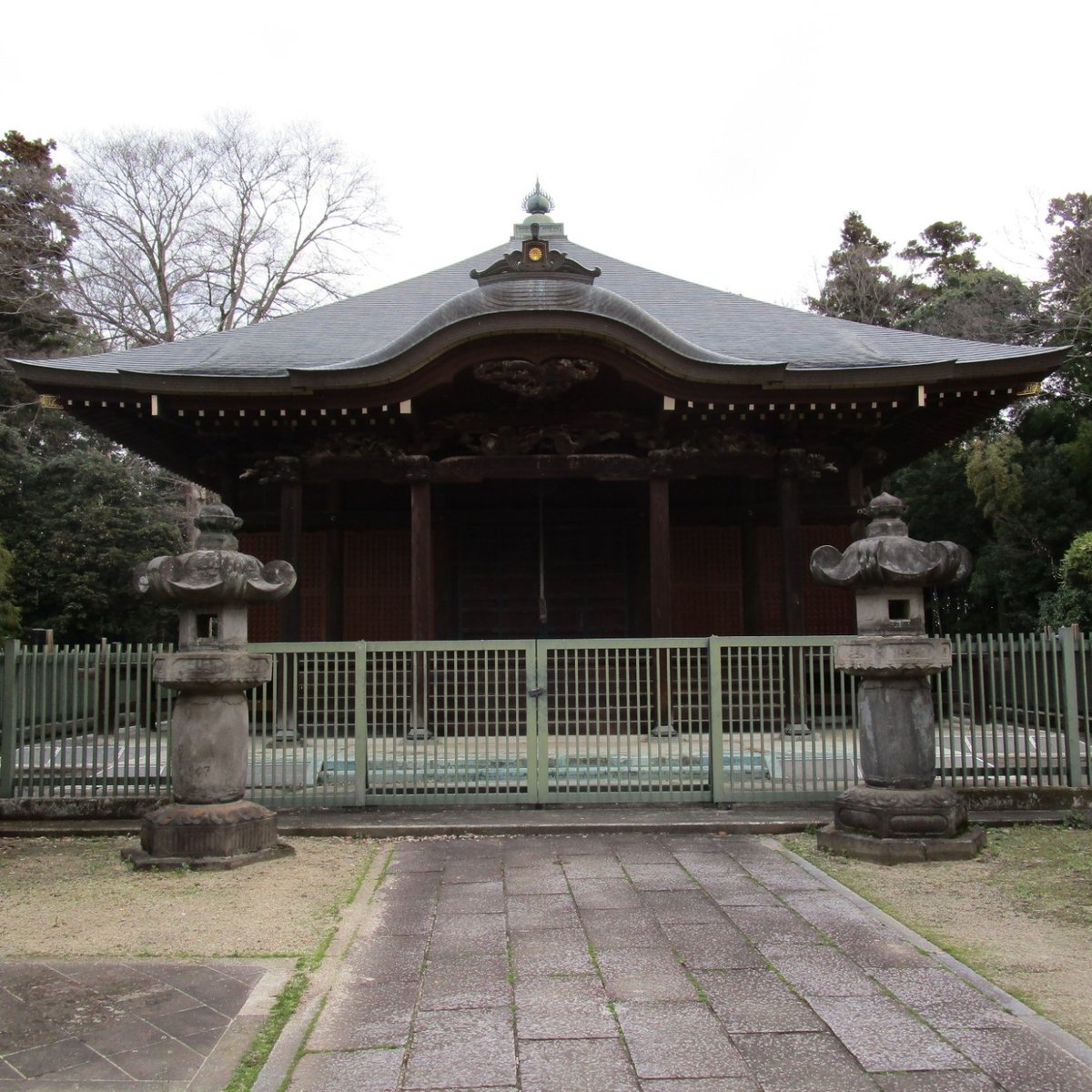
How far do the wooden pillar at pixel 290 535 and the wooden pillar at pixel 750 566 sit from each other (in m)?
5.78

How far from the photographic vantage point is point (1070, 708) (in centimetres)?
743

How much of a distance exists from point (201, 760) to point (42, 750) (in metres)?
2.16

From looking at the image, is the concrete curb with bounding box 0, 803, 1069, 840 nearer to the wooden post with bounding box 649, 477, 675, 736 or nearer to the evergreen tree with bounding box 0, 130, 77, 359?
the wooden post with bounding box 649, 477, 675, 736

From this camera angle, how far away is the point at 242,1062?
3.22 metres

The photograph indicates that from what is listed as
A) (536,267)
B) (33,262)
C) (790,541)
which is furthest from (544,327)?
(33,262)

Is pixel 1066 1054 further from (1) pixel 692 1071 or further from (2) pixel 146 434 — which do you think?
(2) pixel 146 434

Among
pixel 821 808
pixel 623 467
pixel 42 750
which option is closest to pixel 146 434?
pixel 42 750

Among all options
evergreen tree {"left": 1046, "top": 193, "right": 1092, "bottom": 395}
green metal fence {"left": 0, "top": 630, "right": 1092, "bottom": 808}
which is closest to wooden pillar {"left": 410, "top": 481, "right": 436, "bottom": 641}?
green metal fence {"left": 0, "top": 630, "right": 1092, "bottom": 808}

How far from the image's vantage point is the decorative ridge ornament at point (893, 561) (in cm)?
643

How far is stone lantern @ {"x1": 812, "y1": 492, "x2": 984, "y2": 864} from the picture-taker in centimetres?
621

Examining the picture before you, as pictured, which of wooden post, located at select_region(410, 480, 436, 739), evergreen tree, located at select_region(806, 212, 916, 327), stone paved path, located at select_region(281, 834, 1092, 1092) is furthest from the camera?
evergreen tree, located at select_region(806, 212, 916, 327)

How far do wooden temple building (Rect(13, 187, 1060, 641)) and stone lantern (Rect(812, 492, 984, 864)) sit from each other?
3.97 m

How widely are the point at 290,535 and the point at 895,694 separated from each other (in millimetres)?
7433

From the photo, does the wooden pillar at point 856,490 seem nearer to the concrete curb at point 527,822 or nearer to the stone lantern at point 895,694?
the concrete curb at point 527,822
